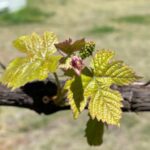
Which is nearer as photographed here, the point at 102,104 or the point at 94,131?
the point at 102,104

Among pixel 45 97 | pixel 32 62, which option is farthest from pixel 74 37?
pixel 32 62

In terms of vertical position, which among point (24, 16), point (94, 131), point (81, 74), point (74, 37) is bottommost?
point (74, 37)

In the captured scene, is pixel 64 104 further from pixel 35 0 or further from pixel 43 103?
pixel 35 0

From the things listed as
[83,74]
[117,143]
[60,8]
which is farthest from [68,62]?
[60,8]

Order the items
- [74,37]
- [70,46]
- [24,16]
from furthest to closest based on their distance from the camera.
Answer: [24,16] < [74,37] < [70,46]

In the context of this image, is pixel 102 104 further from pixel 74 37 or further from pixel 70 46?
pixel 74 37

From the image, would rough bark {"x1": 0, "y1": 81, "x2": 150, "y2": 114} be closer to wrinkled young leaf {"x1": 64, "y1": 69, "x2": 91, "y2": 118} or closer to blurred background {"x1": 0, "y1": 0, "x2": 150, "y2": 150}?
wrinkled young leaf {"x1": 64, "y1": 69, "x2": 91, "y2": 118}

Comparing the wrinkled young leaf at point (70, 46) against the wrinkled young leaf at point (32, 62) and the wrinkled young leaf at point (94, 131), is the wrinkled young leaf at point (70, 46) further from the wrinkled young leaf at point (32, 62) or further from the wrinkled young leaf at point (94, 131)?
the wrinkled young leaf at point (94, 131)
